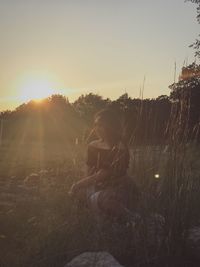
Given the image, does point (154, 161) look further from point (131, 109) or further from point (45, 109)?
point (45, 109)

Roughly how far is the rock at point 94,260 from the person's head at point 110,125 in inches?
73.1

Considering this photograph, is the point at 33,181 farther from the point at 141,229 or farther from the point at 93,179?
the point at 141,229

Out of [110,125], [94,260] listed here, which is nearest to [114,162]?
[110,125]

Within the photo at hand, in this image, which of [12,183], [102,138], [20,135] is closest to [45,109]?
[20,135]

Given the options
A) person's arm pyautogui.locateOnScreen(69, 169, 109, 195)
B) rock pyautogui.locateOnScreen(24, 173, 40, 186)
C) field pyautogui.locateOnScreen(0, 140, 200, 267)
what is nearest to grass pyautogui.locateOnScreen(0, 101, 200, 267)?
field pyautogui.locateOnScreen(0, 140, 200, 267)

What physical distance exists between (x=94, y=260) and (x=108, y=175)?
180 cm

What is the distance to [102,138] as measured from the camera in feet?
21.6

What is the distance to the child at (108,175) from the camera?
19.9 feet

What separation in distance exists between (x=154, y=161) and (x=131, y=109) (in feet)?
3.33

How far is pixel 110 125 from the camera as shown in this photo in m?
6.37

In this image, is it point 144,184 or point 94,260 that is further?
point 144,184

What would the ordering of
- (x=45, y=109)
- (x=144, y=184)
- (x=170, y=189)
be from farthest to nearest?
1. (x=45, y=109)
2. (x=144, y=184)
3. (x=170, y=189)

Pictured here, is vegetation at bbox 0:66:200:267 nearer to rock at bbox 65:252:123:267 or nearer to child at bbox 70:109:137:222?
child at bbox 70:109:137:222

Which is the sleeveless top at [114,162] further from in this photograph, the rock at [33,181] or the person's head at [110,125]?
the rock at [33,181]
